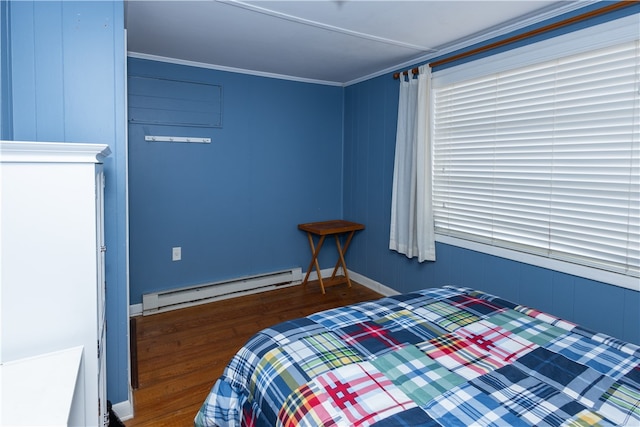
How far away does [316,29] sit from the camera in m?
2.50

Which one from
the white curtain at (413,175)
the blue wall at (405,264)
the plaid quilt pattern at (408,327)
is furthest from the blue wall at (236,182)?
the plaid quilt pattern at (408,327)

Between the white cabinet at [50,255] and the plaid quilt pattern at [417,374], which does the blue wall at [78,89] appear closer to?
A: the white cabinet at [50,255]

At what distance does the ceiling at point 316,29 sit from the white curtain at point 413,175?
15.0 inches

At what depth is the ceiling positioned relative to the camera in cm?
215

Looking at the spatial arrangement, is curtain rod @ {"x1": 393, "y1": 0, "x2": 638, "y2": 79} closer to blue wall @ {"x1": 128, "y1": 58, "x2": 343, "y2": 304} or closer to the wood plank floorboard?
blue wall @ {"x1": 128, "y1": 58, "x2": 343, "y2": 304}

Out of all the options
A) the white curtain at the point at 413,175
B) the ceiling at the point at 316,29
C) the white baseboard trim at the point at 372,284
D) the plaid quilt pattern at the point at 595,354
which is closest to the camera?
the plaid quilt pattern at the point at 595,354

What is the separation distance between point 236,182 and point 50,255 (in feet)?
8.30

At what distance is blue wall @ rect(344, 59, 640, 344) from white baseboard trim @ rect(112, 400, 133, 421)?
2411 mm

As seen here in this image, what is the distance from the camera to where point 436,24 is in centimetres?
239

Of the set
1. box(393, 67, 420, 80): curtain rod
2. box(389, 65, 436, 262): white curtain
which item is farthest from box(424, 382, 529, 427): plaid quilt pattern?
box(393, 67, 420, 80): curtain rod

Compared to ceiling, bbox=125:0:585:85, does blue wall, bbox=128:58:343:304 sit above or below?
below

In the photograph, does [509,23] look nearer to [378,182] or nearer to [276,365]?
[378,182]

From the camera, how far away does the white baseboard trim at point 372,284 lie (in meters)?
3.62

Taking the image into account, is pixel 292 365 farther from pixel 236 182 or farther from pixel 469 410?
pixel 236 182
